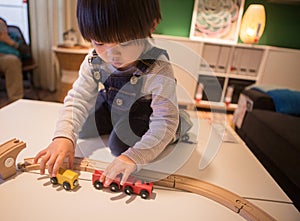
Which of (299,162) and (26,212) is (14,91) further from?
(299,162)

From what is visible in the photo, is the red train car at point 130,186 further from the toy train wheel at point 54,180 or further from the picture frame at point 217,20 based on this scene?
the picture frame at point 217,20

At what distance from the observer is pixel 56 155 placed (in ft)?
1.55

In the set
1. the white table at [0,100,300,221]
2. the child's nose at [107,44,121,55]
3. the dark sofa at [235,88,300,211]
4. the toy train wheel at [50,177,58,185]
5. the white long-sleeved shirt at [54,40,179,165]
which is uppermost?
the child's nose at [107,44,121,55]

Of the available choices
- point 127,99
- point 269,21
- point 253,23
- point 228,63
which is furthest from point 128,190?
point 269,21

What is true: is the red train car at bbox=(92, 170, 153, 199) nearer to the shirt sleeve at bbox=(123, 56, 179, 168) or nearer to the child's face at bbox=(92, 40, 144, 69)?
the shirt sleeve at bbox=(123, 56, 179, 168)

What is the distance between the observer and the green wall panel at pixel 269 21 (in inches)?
87.9

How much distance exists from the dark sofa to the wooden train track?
17.0 inches

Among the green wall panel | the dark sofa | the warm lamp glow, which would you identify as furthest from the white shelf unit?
the dark sofa

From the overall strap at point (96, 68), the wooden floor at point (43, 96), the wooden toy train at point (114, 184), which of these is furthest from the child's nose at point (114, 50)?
the wooden floor at point (43, 96)

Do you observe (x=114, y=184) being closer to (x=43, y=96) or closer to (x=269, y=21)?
(x=43, y=96)

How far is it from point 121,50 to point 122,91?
16cm

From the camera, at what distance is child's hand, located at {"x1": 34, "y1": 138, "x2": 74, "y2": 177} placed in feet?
1.51

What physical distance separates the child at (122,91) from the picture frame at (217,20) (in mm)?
1728

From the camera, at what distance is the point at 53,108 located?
84 cm
